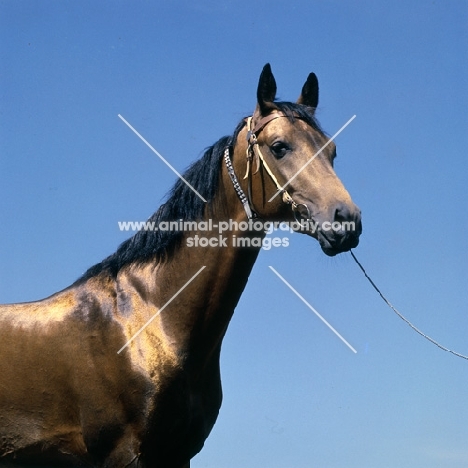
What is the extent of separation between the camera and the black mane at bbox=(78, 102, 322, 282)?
6113 mm

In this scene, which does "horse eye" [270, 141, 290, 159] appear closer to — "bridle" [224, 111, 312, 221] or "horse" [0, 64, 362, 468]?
"horse" [0, 64, 362, 468]

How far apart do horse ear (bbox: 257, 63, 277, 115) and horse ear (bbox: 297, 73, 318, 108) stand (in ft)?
1.55

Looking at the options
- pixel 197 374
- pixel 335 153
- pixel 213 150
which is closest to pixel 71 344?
pixel 197 374

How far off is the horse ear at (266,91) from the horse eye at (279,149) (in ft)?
1.34

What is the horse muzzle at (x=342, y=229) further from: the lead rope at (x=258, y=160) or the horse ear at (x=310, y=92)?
the horse ear at (x=310, y=92)

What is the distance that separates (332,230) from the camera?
528 centimetres

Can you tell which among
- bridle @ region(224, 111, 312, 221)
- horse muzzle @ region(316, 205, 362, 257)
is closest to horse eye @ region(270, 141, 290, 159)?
bridle @ region(224, 111, 312, 221)

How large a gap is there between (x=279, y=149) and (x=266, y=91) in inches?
25.2

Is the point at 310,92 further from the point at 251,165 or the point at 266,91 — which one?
the point at 251,165

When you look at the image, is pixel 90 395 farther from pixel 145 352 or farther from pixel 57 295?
pixel 57 295

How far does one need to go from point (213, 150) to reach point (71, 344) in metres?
1.93

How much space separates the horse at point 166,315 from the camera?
5.46m

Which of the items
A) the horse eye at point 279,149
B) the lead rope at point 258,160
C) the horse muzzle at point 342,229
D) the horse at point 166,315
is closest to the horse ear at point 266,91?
the horse at point 166,315

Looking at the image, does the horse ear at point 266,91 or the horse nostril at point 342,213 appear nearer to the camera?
the horse nostril at point 342,213
